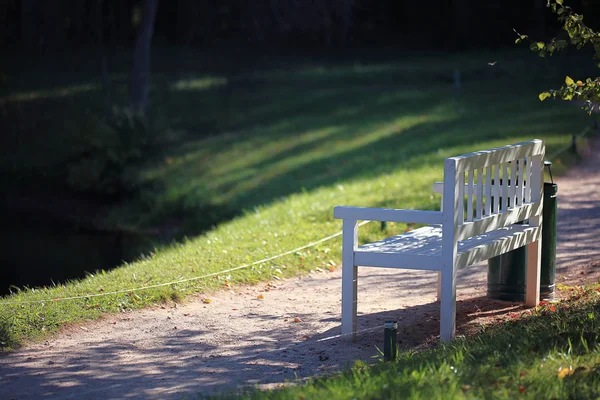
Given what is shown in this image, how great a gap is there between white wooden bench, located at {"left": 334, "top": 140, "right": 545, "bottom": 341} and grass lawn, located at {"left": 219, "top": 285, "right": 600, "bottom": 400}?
0.62m

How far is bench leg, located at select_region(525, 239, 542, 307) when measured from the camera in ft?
22.5

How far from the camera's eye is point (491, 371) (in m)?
4.48

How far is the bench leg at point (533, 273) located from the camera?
6844 mm

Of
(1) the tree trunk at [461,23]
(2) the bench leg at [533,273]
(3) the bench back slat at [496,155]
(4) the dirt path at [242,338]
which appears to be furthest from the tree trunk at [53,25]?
(2) the bench leg at [533,273]

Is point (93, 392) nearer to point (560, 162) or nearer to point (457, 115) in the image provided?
point (560, 162)

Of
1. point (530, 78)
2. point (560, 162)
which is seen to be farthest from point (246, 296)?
point (530, 78)

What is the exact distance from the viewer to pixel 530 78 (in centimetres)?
2558

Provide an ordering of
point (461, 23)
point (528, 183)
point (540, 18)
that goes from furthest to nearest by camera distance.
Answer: point (461, 23), point (540, 18), point (528, 183)

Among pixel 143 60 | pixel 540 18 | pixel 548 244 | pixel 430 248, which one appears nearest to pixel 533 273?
pixel 548 244

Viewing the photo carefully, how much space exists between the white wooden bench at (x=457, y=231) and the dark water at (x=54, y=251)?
22.1 feet

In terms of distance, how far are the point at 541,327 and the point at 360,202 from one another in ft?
21.9

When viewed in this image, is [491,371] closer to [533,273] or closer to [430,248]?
[430,248]

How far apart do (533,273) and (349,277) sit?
6.21 feet

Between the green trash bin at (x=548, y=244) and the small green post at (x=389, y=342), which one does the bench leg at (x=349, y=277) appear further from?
the green trash bin at (x=548, y=244)
